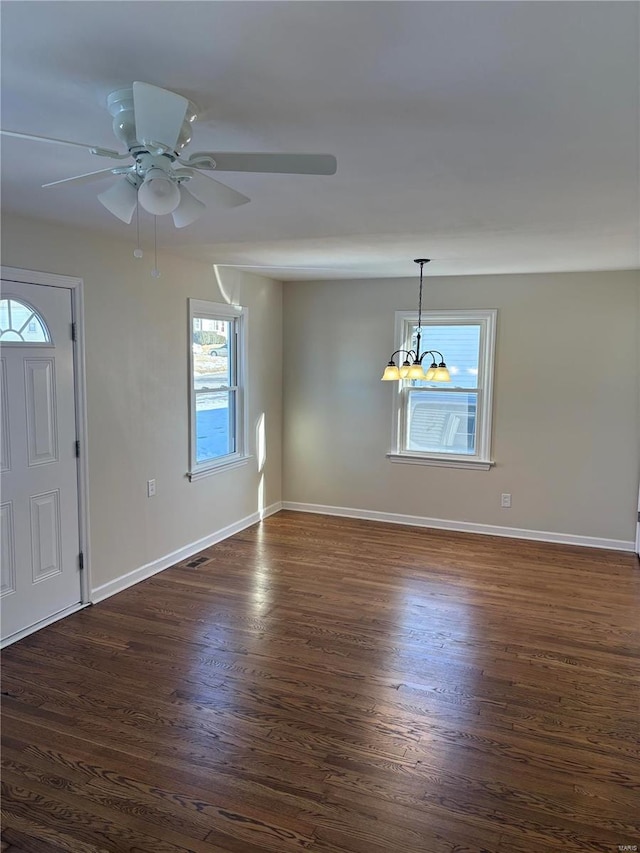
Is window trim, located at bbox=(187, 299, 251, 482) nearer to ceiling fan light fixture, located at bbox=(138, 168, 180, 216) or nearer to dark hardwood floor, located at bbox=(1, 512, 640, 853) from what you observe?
dark hardwood floor, located at bbox=(1, 512, 640, 853)

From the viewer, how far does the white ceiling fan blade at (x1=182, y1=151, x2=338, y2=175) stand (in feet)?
5.26

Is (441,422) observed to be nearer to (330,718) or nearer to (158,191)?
(330,718)

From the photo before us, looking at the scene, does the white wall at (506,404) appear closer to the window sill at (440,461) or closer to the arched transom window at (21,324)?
the window sill at (440,461)

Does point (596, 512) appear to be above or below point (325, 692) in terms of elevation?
above

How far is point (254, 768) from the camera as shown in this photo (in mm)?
2348

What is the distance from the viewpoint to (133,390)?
4121mm

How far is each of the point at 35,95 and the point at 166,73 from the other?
467 millimetres

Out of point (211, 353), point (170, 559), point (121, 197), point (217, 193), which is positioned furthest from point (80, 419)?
point (217, 193)

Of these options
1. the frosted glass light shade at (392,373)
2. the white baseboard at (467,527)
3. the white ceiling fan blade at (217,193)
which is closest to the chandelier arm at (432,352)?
the frosted glass light shade at (392,373)

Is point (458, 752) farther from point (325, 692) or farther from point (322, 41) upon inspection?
point (322, 41)

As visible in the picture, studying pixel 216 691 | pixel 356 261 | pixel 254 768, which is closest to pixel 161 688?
pixel 216 691

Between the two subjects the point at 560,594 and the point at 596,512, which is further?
the point at 596,512

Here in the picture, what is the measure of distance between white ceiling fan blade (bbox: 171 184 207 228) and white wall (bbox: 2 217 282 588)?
1782 mm

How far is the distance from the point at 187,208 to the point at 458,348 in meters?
4.08
